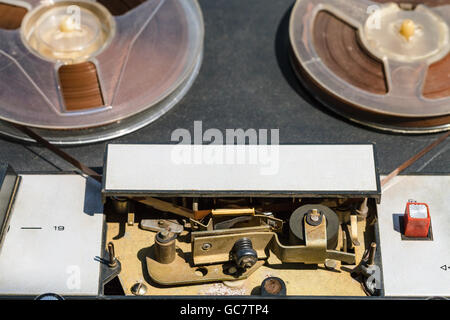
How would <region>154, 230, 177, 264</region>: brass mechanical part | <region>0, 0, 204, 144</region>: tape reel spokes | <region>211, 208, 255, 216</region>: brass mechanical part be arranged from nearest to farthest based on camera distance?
<region>154, 230, 177, 264</region>: brass mechanical part < <region>211, 208, 255, 216</region>: brass mechanical part < <region>0, 0, 204, 144</region>: tape reel spokes

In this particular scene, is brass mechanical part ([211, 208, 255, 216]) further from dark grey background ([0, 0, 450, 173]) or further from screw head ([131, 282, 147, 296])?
dark grey background ([0, 0, 450, 173])

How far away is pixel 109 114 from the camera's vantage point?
6367 mm

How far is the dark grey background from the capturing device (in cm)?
645

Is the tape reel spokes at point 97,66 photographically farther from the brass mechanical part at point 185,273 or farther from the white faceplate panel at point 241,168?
the brass mechanical part at point 185,273

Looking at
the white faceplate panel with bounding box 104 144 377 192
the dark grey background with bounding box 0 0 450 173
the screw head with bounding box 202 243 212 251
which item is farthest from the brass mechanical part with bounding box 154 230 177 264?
the dark grey background with bounding box 0 0 450 173

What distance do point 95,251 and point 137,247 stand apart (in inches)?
12.3

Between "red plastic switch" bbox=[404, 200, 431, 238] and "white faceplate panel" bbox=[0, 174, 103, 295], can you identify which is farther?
"red plastic switch" bbox=[404, 200, 431, 238]

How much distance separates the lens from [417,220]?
5.68m

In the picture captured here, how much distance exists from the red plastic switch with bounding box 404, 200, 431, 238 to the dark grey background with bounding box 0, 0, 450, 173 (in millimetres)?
651

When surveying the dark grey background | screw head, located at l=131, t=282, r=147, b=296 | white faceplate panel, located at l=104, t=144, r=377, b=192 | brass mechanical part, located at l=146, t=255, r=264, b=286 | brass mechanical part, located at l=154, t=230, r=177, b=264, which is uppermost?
the dark grey background

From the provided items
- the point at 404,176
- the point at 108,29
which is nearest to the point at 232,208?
the point at 404,176

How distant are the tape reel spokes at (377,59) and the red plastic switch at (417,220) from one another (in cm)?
95

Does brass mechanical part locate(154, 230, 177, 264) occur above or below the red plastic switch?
below

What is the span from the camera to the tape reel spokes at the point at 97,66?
6379mm
